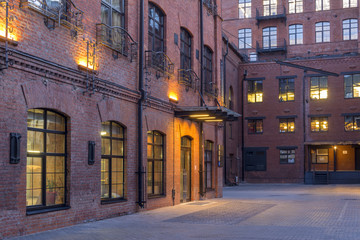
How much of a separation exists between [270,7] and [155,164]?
120 feet

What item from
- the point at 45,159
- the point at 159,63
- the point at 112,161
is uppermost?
the point at 159,63

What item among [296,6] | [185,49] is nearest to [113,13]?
[185,49]

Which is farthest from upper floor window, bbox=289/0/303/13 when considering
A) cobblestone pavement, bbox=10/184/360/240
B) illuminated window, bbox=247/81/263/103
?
cobblestone pavement, bbox=10/184/360/240

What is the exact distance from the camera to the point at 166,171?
18406 millimetres

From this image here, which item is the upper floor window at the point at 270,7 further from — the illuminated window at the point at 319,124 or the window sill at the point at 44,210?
the window sill at the point at 44,210

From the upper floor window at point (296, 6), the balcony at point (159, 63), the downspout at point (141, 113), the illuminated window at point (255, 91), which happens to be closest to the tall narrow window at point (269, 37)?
the upper floor window at point (296, 6)

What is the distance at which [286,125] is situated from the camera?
4197cm

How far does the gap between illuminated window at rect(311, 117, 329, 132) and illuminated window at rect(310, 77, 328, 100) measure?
174 cm

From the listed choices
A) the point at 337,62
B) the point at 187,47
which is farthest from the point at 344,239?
the point at 337,62

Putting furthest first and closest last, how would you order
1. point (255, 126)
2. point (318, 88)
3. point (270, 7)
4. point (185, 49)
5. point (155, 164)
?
point (270, 7) < point (255, 126) < point (318, 88) < point (185, 49) < point (155, 164)

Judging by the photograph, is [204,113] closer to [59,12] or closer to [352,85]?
[59,12]

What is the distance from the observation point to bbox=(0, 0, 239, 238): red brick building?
415 inches

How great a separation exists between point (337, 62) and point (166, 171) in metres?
26.9

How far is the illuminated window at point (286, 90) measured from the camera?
41844 millimetres
